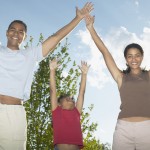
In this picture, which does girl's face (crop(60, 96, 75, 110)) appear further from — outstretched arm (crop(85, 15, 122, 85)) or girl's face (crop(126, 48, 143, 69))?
girl's face (crop(126, 48, 143, 69))

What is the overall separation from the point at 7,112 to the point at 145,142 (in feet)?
5.90

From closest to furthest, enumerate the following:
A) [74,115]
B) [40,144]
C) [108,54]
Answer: [108,54] → [74,115] → [40,144]

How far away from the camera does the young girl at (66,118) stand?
5.55m

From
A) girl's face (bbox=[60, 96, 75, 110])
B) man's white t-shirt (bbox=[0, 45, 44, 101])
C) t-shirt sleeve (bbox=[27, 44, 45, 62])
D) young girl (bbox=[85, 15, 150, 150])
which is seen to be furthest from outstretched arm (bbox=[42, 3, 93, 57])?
girl's face (bbox=[60, 96, 75, 110])

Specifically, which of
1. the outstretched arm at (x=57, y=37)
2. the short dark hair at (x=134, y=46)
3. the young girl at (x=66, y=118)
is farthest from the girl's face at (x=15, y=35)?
the young girl at (x=66, y=118)

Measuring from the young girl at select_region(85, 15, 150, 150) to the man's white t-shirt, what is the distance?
4.10ft

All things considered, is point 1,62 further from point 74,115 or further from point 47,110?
point 47,110

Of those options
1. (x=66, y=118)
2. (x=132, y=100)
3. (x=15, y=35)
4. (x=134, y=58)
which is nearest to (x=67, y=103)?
(x=66, y=118)

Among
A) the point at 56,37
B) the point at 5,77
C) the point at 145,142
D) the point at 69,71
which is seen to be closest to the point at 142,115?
the point at 145,142

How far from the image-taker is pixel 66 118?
18.9 feet

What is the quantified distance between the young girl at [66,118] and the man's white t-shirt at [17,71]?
1.91 m

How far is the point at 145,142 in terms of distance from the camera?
380 centimetres

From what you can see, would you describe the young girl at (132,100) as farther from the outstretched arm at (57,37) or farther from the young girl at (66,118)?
the young girl at (66,118)

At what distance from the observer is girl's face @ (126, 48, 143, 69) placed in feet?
14.3
